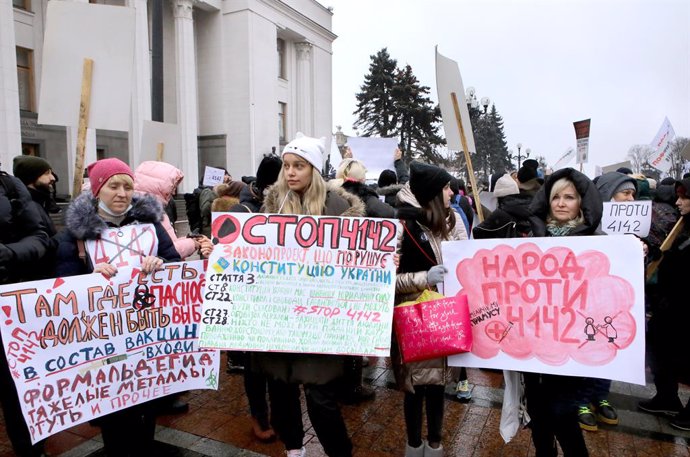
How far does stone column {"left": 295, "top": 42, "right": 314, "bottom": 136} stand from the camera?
3519cm

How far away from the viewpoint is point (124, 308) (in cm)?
276

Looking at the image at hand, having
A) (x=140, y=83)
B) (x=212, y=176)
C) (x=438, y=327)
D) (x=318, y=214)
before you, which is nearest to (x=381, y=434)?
(x=438, y=327)

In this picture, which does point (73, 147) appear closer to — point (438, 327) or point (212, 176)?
point (212, 176)

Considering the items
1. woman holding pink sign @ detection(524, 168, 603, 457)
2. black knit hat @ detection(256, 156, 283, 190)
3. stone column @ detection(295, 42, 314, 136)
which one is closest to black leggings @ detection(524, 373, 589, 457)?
woman holding pink sign @ detection(524, 168, 603, 457)

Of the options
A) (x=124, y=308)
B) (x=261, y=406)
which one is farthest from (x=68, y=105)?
(x=261, y=406)

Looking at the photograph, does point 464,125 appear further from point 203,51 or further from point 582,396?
point 203,51

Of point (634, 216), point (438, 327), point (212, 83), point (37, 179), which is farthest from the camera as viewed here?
point (212, 83)

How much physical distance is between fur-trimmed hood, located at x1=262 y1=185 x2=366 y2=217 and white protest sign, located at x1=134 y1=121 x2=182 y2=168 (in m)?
3.30

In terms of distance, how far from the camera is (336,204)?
9.01ft

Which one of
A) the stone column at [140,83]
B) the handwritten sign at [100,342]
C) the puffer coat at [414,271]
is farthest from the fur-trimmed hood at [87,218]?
the stone column at [140,83]

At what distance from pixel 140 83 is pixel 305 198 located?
73.7ft

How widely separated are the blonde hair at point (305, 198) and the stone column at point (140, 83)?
21.3m

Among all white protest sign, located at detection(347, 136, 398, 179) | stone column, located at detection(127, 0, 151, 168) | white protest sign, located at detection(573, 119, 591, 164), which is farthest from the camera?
stone column, located at detection(127, 0, 151, 168)

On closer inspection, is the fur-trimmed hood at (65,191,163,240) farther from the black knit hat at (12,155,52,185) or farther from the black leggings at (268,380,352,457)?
the black leggings at (268,380,352,457)
